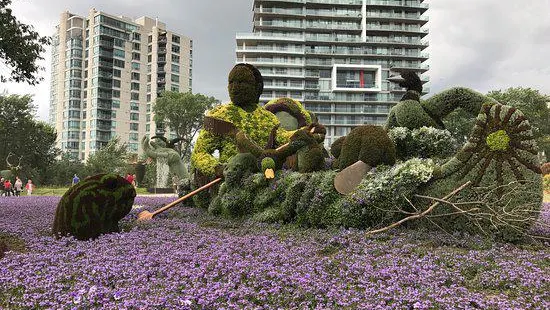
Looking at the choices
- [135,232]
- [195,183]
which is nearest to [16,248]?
[135,232]

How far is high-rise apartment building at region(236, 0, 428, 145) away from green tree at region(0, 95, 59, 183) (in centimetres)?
4384

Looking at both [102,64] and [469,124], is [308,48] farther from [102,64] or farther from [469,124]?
[469,124]

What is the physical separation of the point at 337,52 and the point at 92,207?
281 feet

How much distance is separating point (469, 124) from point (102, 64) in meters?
69.5

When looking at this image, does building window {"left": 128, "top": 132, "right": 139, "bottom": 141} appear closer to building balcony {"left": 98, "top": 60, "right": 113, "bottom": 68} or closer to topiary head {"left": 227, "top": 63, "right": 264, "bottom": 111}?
building balcony {"left": 98, "top": 60, "right": 113, "bottom": 68}

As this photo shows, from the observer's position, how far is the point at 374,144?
790cm

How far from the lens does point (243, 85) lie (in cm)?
1100

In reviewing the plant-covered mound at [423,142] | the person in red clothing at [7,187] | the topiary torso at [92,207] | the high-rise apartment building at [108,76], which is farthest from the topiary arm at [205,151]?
the high-rise apartment building at [108,76]

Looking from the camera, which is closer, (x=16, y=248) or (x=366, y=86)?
(x=16, y=248)

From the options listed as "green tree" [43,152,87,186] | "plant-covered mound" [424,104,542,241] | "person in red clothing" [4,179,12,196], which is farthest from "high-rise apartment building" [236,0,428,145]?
"plant-covered mound" [424,104,542,241]

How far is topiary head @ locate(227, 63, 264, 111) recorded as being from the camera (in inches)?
433

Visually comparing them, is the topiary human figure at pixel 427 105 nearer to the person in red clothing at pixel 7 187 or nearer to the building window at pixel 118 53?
the person in red clothing at pixel 7 187

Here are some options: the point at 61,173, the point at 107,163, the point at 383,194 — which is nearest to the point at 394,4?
the point at 107,163

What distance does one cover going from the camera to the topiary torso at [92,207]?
7.40 m
